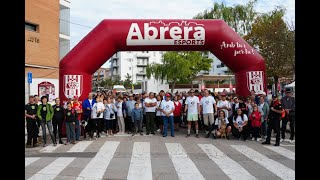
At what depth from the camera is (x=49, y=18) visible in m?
30.9

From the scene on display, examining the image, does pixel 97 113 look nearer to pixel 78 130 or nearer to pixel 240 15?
pixel 78 130

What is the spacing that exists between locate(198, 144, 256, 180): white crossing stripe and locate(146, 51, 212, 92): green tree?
41.7m

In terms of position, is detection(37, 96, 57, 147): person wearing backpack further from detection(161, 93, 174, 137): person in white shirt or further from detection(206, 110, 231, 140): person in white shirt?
detection(206, 110, 231, 140): person in white shirt

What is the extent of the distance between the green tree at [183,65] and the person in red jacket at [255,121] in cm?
3951

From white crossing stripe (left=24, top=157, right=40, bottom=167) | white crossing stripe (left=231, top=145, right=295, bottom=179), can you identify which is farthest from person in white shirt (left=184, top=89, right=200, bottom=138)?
white crossing stripe (left=24, top=157, right=40, bottom=167)

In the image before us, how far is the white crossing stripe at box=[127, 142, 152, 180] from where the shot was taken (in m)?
7.00

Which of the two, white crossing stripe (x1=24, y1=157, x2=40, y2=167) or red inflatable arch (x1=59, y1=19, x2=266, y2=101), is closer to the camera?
white crossing stripe (x1=24, y1=157, x2=40, y2=167)

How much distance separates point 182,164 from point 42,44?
25342 mm

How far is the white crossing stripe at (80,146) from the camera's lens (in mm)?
10320

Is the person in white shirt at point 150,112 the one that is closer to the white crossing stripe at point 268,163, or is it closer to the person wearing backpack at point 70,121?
the person wearing backpack at point 70,121

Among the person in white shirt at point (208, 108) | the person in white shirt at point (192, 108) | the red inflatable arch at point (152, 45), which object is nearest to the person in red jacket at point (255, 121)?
the person in white shirt at point (208, 108)
